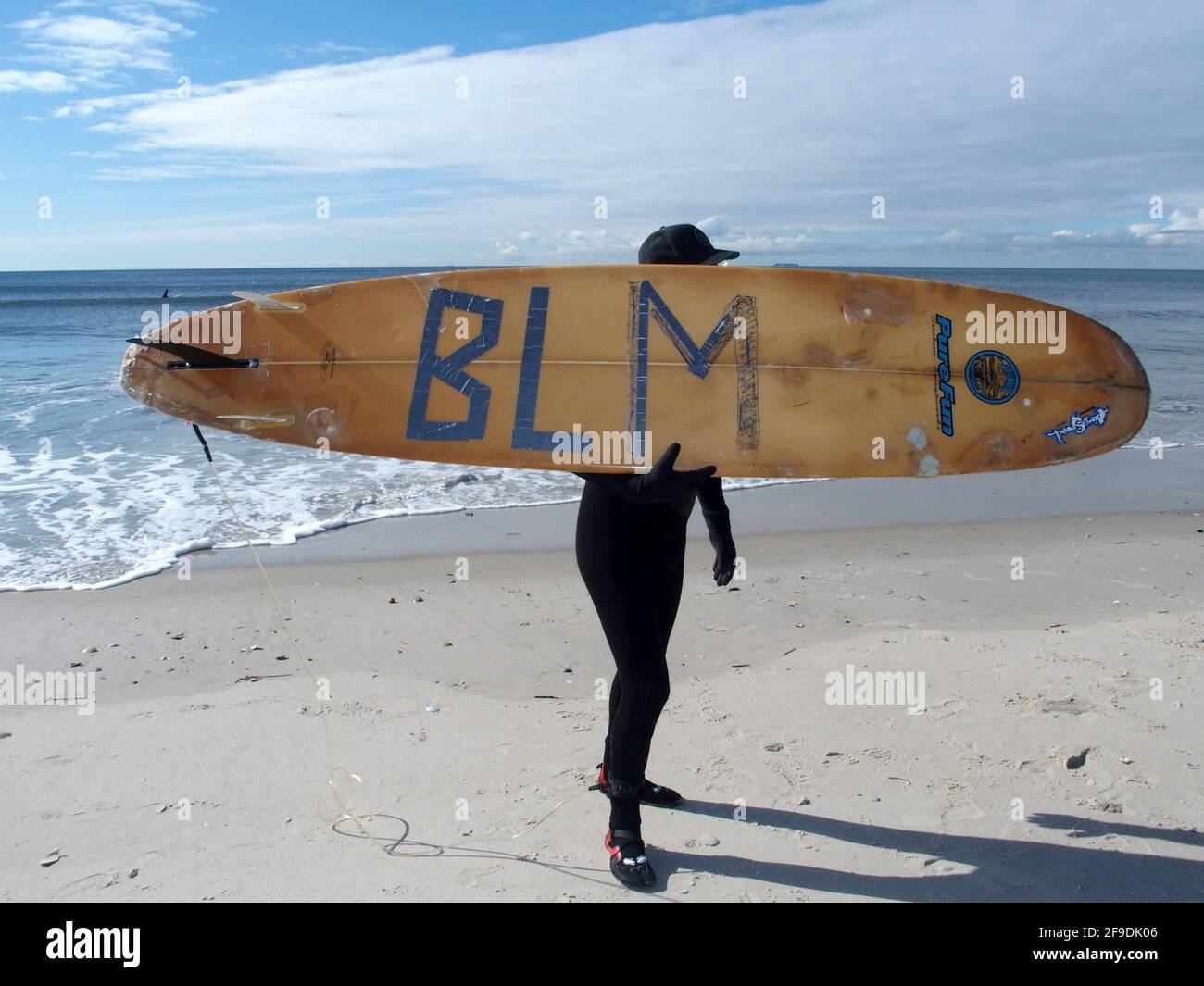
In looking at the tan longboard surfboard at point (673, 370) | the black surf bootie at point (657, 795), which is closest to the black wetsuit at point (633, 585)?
the black surf bootie at point (657, 795)

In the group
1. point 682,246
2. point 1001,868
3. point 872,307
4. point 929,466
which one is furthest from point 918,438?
point 1001,868

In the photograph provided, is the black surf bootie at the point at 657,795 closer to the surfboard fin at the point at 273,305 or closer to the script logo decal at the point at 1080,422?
the script logo decal at the point at 1080,422

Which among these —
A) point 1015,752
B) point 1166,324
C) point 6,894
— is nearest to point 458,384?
point 6,894

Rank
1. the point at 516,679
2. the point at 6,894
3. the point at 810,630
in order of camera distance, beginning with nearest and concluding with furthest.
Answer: the point at 6,894
the point at 516,679
the point at 810,630

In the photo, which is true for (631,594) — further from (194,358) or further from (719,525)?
(194,358)

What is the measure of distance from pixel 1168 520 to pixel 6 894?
25.0 ft

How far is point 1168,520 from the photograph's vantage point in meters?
6.90

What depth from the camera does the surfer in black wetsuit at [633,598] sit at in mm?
2504

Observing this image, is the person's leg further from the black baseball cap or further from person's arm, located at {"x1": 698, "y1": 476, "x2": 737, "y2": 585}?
the black baseball cap

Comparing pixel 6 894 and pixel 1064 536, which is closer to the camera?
pixel 6 894

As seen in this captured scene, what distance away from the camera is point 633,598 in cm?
251

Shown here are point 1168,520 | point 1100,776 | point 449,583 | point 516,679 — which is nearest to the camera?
point 1100,776

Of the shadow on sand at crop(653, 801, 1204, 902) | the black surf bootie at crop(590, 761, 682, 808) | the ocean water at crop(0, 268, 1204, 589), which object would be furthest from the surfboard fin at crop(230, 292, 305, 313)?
the ocean water at crop(0, 268, 1204, 589)

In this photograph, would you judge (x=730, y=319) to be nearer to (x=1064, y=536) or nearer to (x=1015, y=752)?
(x=1015, y=752)
